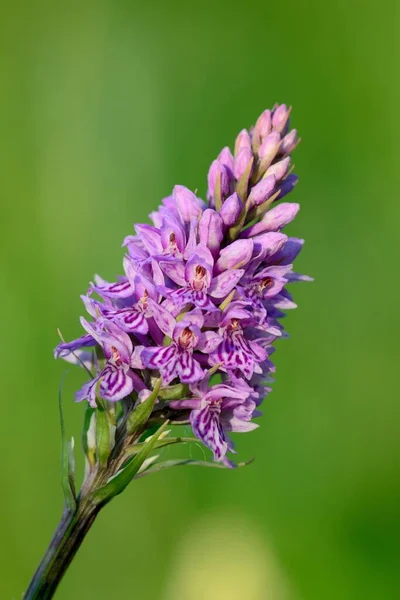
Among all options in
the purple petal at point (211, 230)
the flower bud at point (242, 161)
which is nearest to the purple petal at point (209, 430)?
the purple petal at point (211, 230)

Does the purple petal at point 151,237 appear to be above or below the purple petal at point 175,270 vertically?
above

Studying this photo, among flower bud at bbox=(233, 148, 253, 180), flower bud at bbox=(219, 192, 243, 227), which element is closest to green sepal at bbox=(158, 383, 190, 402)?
flower bud at bbox=(219, 192, 243, 227)

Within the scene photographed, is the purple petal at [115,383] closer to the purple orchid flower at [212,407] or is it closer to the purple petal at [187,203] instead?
the purple orchid flower at [212,407]

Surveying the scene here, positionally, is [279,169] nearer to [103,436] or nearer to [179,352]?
[179,352]

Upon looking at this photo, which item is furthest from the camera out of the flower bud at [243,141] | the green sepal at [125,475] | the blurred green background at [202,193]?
the blurred green background at [202,193]

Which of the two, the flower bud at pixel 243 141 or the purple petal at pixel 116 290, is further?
the flower bud at pixel 243 141

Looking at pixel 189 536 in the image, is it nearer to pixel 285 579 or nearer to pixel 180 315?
pixel 285 579

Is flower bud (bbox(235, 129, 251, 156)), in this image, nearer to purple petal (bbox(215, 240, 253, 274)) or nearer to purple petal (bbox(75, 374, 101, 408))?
purple petal (bbox(215, 240, 253, 274))

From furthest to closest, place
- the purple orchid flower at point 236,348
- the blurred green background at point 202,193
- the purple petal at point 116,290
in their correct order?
the blurred green background at point 202,193 < the purple petal at point 116,290 < the purple orchid flower at point 236,348
